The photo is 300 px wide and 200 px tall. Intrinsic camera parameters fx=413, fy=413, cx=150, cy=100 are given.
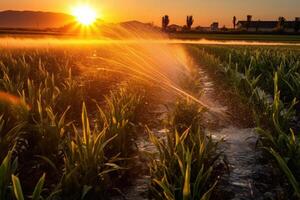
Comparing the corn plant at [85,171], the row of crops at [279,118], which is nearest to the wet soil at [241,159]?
the row of crops at [279,118]

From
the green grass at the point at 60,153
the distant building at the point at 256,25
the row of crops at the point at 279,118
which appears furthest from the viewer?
the distant building at the point at 256,25

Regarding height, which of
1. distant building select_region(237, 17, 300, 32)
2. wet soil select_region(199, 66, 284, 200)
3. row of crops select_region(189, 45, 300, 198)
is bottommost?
distant building select_region(237, 17, 300, 32)

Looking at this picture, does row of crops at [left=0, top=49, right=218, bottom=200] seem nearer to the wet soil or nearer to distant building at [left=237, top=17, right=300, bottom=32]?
the wet soil

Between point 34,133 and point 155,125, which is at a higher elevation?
point 34,133

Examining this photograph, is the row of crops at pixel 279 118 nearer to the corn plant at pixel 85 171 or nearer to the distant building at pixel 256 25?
the corn plant at pixel 85 171

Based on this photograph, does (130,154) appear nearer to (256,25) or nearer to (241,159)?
(241,159)

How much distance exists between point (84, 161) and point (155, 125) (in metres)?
3.10

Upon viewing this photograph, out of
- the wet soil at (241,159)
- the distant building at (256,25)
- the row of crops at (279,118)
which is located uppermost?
the row of crops at (279,118)

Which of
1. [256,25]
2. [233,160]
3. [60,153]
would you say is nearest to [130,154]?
[60,153]

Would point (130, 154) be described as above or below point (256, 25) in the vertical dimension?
above

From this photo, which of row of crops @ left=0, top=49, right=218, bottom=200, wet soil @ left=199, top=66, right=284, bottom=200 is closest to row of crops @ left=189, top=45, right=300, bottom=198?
wet soil @ left=199, top=66, right=284, bottom=200

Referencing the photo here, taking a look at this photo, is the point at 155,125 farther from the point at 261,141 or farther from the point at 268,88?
the point at 268,88

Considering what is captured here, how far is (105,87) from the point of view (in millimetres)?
10219

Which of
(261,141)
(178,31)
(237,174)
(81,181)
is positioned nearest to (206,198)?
(81,181)
